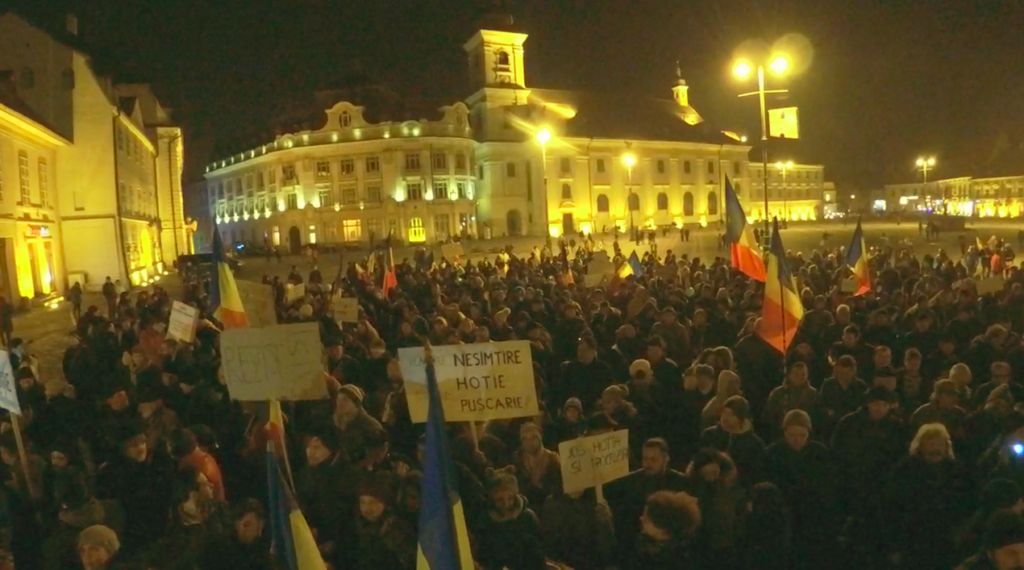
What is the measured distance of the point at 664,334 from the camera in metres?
9.23

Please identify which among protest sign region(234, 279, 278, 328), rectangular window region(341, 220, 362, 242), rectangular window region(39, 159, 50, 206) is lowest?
protest sign region(234, 279, 278, 328)

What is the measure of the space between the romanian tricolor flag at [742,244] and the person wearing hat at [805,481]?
734 centimetres

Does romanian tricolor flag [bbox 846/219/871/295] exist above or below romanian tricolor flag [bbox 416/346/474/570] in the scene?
above

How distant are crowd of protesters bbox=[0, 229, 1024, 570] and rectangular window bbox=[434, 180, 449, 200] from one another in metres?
58.3

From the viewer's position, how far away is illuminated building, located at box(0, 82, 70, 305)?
2341cm

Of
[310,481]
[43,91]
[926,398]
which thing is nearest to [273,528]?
[310,481]

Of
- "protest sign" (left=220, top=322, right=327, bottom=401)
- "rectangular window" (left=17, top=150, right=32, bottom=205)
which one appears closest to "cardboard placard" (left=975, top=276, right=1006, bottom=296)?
"protest sign" (left=220, top=322, right=327, bottom=401)

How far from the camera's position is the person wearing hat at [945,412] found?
225 inches

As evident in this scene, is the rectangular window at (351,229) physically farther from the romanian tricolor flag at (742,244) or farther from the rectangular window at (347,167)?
the romanian tricolor flag at (742,244)

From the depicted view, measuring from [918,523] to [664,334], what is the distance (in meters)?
4.41

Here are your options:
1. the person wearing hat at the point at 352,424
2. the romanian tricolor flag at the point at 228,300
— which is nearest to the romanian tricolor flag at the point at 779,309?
the person wearing hat at the point at 352,424

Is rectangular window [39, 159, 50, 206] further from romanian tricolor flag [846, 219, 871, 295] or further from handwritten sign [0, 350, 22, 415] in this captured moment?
romanian tricolor flag [846, 219, 871, 295]

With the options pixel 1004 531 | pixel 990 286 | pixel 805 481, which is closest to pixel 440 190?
pixel 990 286

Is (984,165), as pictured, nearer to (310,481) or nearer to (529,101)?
(529,101)
